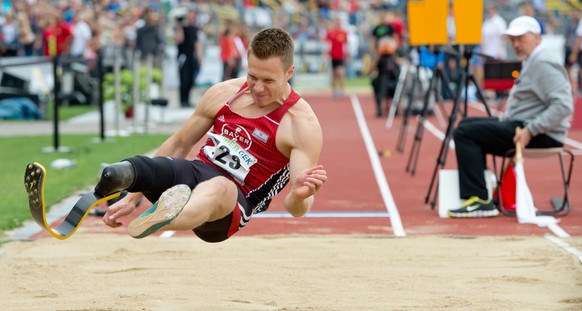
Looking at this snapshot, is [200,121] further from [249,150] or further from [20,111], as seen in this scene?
[20,111]

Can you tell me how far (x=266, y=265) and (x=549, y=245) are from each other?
2.13 m

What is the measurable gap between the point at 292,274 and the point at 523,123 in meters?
3.23

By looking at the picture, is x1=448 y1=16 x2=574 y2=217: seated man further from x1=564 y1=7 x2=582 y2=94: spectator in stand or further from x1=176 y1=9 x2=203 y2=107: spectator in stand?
x1=176 y1=9 x2=203 y2=107: spectator in stand

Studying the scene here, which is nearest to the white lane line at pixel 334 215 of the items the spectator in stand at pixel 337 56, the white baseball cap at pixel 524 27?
the white baseball cap at pixel 524 27

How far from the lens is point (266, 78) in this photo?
541 cm

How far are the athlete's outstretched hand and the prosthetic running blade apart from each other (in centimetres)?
88

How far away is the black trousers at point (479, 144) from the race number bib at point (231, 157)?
3755mm

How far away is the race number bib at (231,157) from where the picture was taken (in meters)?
5.73

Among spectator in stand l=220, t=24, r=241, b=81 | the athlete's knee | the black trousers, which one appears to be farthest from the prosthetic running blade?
spectator in stand l=220, t=24, r=241, b=81

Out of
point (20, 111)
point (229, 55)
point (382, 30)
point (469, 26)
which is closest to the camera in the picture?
point (469, 26)

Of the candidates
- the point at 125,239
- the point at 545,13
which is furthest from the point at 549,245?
the point at 545,13

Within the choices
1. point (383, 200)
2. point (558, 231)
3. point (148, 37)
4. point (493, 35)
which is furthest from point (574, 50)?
point (558, 231)

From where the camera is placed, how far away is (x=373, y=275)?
22.1 feet

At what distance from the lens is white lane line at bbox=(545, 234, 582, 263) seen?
7.34m
